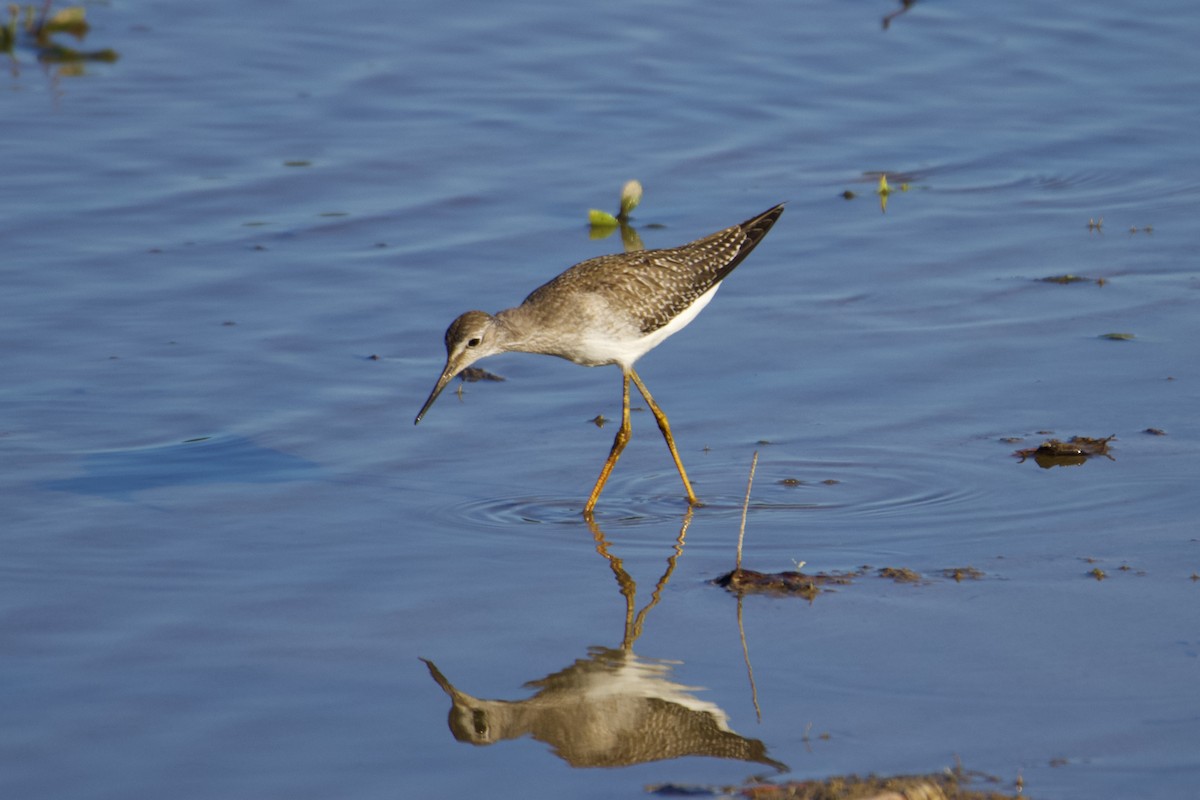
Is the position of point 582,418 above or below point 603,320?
below

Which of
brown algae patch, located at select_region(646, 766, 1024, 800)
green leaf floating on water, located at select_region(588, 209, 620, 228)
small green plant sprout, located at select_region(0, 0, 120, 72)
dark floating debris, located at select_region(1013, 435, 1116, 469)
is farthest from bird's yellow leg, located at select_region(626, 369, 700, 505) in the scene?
small green plant sprout, located at select_region(0, 0, 120, 72)

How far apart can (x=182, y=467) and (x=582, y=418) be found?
2.10 metres

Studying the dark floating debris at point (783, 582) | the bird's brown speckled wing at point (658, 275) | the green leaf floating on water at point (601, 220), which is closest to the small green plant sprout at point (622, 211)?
the green leaf floating on water at point (601, 220)

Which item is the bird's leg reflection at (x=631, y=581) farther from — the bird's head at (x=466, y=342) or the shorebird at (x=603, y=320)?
the bird's head at (x=466, y=342)

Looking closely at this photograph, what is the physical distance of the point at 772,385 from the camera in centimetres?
916

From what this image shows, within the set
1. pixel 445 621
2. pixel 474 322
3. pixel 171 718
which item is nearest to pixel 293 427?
pixel 474 322

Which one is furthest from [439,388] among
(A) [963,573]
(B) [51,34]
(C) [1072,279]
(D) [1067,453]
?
(B) [51,34]

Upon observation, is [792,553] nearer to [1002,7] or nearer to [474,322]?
[474,322]

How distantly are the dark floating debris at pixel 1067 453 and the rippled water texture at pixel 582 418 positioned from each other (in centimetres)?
6

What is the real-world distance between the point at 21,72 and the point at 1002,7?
375 inches

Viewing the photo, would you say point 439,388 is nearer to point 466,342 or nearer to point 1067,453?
point 466,342

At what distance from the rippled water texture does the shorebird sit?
0.37 metres

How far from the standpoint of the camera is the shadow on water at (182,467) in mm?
7930

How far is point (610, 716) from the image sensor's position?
227 inches
